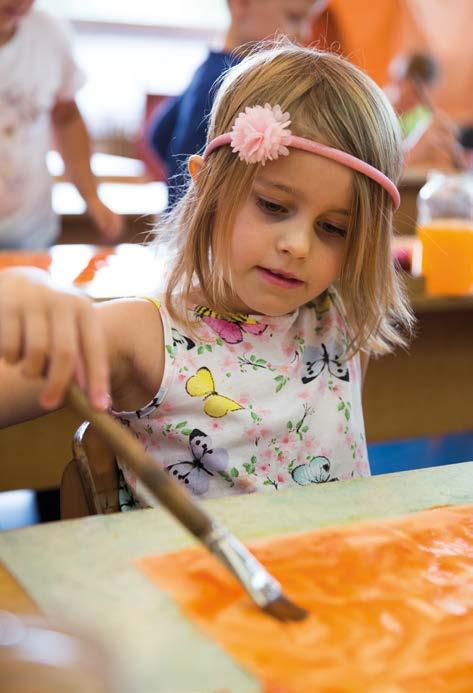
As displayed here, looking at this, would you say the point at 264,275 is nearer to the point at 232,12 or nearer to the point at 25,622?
the point at 25,622

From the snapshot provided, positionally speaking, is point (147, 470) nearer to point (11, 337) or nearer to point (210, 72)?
point (11, 337)

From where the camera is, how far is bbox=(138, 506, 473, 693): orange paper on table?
0.62 m

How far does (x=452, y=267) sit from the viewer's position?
2.06m

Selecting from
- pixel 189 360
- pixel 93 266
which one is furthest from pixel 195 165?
pixel 93 266

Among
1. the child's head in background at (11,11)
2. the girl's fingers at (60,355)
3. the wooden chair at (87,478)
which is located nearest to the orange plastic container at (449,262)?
the child's head in background at (11,11)

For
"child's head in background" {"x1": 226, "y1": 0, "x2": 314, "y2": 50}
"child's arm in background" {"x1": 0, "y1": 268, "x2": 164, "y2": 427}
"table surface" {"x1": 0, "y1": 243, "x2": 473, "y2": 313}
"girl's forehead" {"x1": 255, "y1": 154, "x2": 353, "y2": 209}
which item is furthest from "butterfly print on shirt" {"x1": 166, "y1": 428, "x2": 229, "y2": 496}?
"child's head in background" {"x1": 226, "y1": 0, "x2": 314, "y2": 50}

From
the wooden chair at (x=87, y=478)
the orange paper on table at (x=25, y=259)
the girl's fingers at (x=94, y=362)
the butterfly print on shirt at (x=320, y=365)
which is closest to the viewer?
the girl's fingers at (x=94, y=362)

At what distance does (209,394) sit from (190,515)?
19.6 inches

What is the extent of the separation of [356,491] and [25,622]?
54 cm

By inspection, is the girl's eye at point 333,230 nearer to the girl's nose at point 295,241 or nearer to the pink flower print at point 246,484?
the girl's nose at point 295,241

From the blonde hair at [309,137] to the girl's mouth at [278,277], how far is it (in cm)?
5

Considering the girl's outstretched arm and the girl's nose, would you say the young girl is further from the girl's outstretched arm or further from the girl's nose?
the girl's outstretched arm

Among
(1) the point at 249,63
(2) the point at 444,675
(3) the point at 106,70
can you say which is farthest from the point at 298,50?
(3) the point at 106,70

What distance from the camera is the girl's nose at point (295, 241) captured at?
3.59 ft
